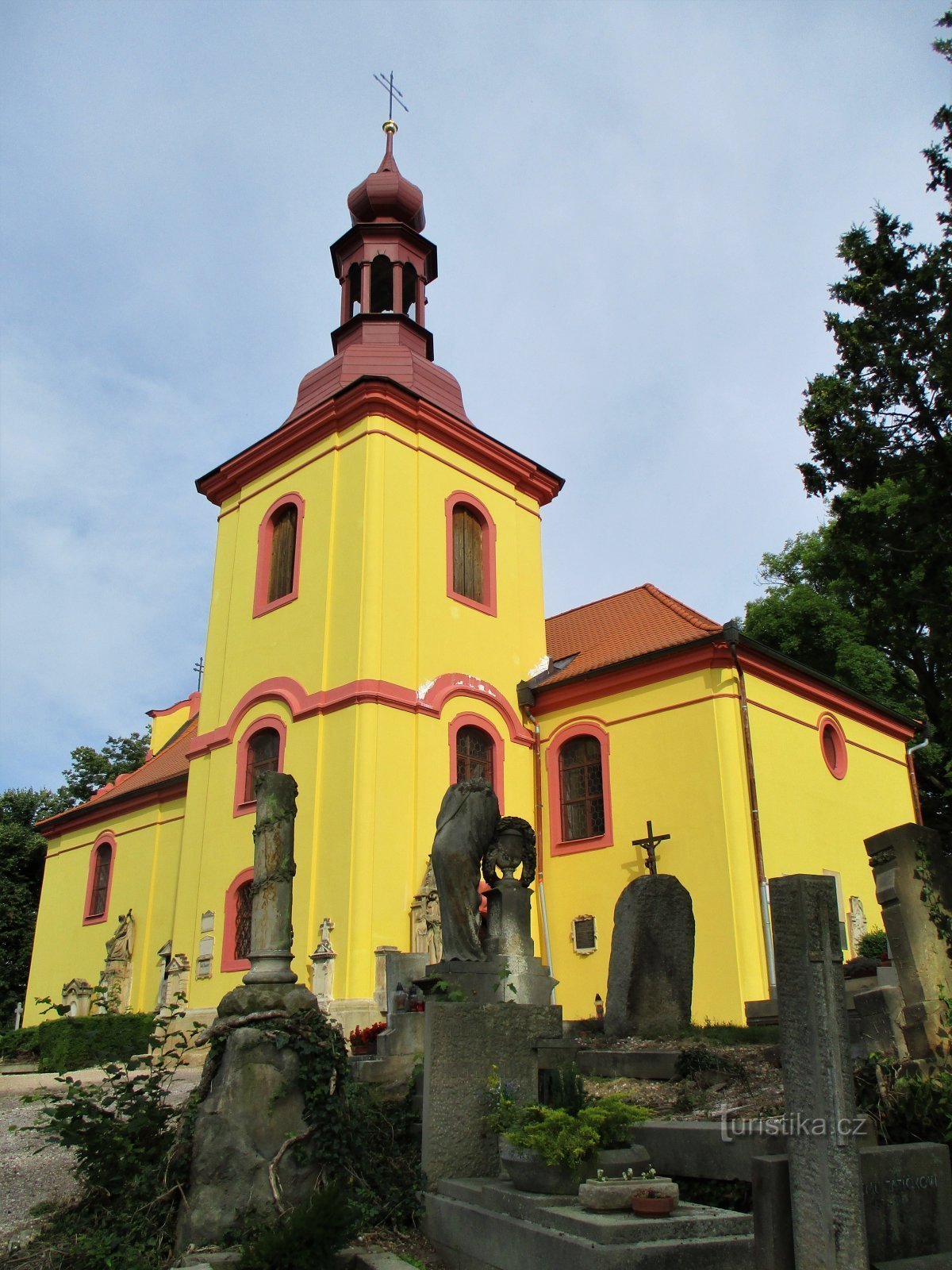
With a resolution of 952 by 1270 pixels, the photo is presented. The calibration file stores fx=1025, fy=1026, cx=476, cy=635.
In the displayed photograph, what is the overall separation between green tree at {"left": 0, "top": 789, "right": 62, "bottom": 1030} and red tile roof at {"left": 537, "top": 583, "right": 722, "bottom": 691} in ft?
54.2

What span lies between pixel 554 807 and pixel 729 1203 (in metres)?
13.5

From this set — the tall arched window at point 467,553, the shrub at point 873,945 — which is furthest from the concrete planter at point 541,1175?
the tall arched window at point 467,553

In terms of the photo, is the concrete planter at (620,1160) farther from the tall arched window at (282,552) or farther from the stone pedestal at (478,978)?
the tall arched window at (282,552)

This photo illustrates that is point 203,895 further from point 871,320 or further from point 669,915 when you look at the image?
point 871,320

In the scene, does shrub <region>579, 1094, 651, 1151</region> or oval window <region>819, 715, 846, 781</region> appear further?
oval window <region>819, 715, 846, 781</region>

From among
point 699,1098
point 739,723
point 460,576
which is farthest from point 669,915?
point 460,576

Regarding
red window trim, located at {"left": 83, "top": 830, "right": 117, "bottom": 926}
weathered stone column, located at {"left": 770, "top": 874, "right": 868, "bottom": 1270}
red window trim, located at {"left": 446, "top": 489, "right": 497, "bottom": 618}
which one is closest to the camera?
weathered stone column, located at {"left": 770, "top": 874, "right": 868, "bottom": 1270}

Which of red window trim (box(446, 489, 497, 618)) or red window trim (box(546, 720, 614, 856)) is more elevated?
red window trim (box(446, 489, 497, 618))

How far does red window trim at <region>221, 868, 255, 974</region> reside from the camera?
16891 mm

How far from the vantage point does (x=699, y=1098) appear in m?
7.23

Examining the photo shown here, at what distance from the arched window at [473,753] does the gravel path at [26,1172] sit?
729 centimetres

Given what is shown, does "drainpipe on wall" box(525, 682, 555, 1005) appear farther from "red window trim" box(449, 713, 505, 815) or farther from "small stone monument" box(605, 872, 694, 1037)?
"small stone monument" box(605, 872, 694, 1037)

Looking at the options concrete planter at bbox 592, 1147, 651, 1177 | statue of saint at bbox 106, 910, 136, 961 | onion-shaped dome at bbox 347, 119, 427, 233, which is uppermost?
onion-shaped dome at bbox 347, 119, 427, 233

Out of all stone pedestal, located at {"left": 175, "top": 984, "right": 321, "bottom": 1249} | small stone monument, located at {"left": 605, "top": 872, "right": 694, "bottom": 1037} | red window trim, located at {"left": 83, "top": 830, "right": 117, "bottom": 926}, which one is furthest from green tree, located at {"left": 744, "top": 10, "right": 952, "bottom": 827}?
red window trim, located at {"left": 83, "top": 830, "right": 117, "bottom": 926}
